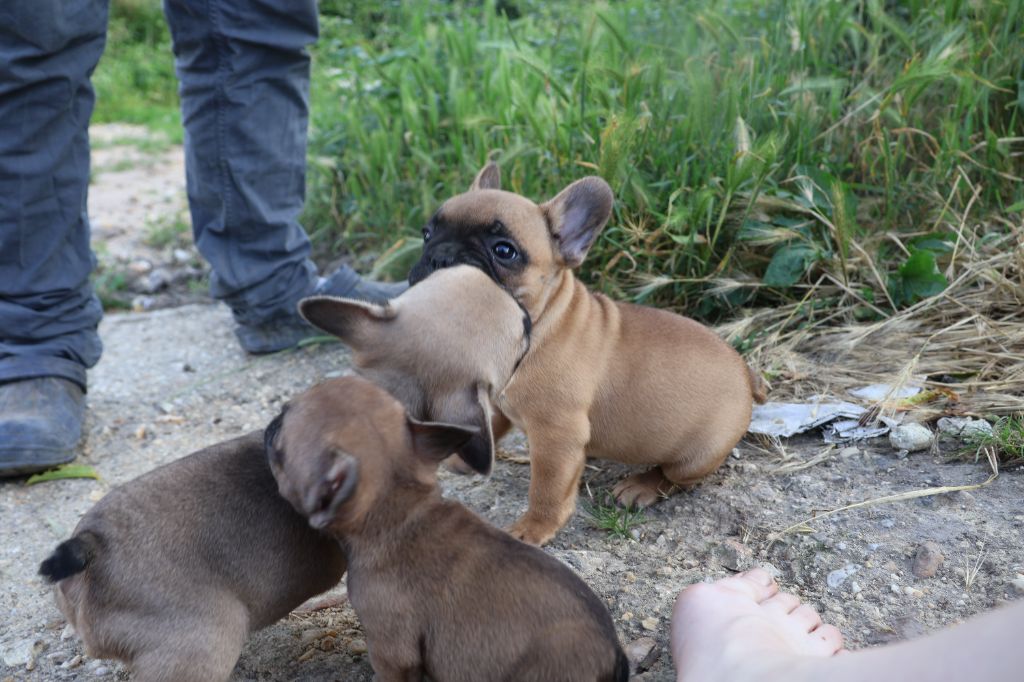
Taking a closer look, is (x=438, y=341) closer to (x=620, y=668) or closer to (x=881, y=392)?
(x=620, y=668)

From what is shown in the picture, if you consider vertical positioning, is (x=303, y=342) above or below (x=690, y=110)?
below

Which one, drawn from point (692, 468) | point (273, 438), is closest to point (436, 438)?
point (273, 438)

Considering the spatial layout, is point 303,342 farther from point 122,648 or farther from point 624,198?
point 122,648

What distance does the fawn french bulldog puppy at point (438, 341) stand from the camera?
2582 millimetres

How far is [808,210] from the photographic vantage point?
4047 mm

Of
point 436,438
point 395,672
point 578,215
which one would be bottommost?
point 395,672

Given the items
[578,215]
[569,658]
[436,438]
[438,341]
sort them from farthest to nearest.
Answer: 1. [578,215]
2. [438,341]
3. [436,438]
4. [569,658]

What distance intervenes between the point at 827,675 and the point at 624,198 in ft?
9.10

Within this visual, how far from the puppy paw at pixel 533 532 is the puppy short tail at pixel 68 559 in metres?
1.25

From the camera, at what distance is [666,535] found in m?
3.01

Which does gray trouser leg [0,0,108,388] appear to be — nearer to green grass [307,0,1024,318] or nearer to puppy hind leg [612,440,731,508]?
green grass [307,0,1024,318]

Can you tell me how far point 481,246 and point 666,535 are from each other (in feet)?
3.61

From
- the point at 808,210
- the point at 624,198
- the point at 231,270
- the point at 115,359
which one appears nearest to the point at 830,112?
the point at 808,210

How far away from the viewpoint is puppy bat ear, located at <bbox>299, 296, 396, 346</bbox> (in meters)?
2.62
